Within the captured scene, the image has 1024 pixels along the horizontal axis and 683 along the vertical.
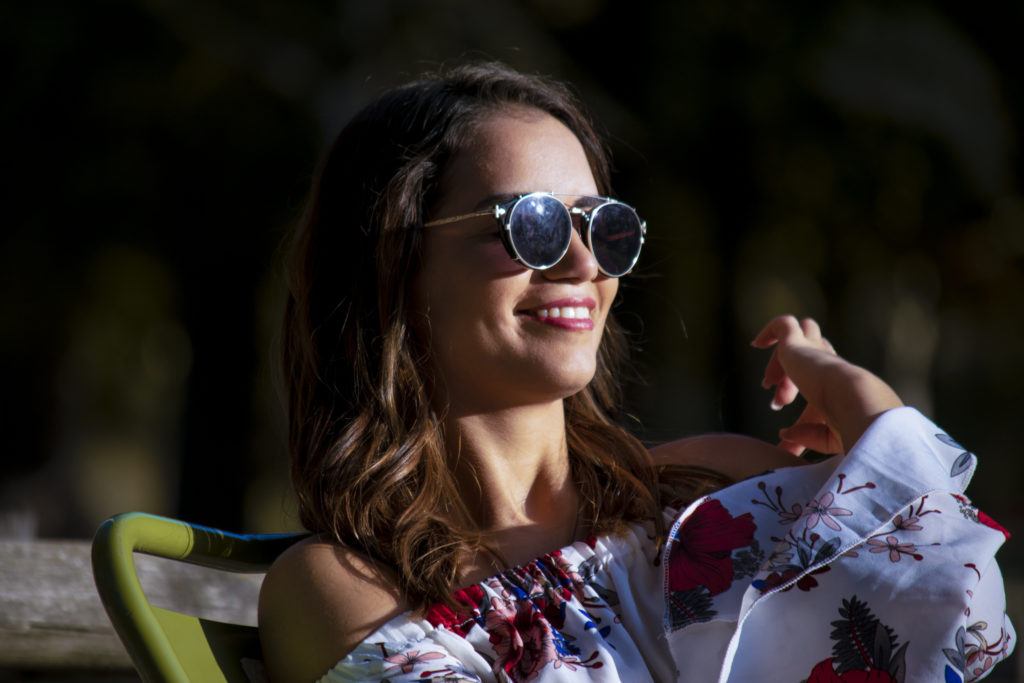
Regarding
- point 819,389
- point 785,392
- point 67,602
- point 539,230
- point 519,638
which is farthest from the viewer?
point 67,602

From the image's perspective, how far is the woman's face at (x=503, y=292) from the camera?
75.5 inches

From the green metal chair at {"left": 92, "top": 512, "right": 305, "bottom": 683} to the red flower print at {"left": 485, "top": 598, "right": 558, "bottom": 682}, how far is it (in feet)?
1.41

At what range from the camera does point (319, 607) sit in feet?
5.88

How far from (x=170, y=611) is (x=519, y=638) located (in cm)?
60

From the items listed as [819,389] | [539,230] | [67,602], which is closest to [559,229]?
[539,230]

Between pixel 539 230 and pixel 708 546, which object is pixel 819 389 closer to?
pixel 708 546

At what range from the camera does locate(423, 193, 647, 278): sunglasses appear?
6.17 feet

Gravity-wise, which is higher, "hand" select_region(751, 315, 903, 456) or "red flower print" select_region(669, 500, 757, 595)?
"hand" select_region(751, 315, 903, 456)

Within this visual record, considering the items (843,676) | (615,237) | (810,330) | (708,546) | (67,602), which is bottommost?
(67,602)

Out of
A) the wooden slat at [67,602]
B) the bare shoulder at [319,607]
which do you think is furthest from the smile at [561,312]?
the wooden slat at [67,602]

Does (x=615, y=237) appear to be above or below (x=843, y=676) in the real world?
above

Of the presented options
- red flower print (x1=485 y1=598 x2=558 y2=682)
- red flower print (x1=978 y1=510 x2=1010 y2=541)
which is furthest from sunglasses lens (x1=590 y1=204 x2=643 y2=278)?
red flower print (x1=978 y1=510 x2=1010 y2=541)

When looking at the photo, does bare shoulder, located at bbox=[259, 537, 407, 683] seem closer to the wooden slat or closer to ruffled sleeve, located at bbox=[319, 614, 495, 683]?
ruffled sleeve, located at bbox=[319, 614, 495, 683]

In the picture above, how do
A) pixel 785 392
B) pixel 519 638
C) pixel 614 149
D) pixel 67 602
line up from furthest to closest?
pixel 614 149 → pixel 67 602 → pixel 785 392 → pixel 519 638
